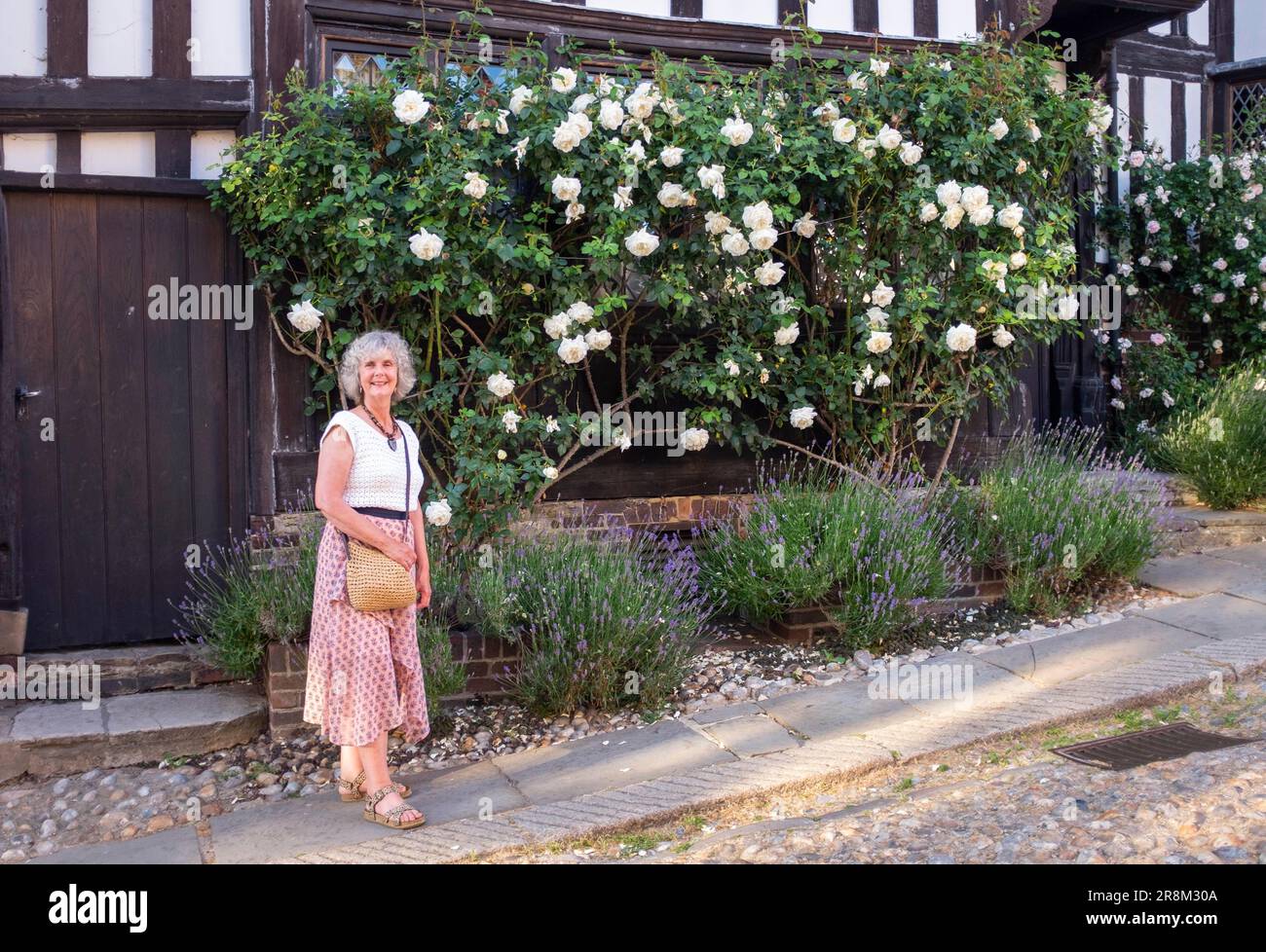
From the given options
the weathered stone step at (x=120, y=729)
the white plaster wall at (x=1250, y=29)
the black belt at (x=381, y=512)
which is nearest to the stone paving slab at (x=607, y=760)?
the black belt at (x=381, y=512)

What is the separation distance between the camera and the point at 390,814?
423cm

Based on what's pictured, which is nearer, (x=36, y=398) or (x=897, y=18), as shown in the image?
(x=36, y=398)

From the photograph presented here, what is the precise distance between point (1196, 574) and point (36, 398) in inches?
251

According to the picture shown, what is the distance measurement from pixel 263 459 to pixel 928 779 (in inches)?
141

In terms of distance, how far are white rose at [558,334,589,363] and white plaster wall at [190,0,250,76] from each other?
83.5 inches

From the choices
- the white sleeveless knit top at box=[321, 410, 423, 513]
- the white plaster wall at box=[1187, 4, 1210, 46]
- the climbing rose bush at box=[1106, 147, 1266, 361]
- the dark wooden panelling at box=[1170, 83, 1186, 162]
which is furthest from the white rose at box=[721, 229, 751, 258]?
the white plaster wall at box=[1187, 4, 1210, 46]

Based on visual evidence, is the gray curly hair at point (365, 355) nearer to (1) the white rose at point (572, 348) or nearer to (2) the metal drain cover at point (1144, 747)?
(1) the white rose at point (572, 348)

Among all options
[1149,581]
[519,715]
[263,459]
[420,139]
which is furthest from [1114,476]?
[263,459]

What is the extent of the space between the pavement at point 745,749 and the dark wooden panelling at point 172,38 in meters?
3.61

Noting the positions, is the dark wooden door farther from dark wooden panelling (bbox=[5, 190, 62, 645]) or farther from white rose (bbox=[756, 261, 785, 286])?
white rose (bbox=[756, 261, 785, 286])

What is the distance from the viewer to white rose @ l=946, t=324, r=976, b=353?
6594 millimetres

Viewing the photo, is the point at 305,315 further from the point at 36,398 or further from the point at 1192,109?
the point at 1192,109

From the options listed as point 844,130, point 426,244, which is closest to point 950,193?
point 844,130

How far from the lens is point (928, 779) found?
459 cm
